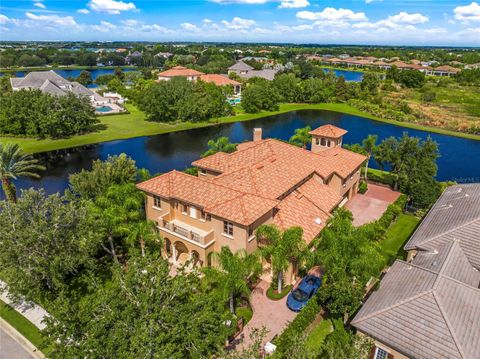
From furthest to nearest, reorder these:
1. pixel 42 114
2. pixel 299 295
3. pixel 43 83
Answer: pixel 43 83 < pixel 42 114 < pixel 299 295

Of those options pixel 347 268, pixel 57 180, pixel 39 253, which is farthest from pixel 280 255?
pixel 57 180

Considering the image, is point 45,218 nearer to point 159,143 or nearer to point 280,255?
point 280,255

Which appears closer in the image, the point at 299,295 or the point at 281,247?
the point at 281,247

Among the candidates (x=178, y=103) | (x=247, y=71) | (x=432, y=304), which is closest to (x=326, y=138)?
(x=432, y=304)

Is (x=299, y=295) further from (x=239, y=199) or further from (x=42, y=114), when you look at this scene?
(x=42, y=114)

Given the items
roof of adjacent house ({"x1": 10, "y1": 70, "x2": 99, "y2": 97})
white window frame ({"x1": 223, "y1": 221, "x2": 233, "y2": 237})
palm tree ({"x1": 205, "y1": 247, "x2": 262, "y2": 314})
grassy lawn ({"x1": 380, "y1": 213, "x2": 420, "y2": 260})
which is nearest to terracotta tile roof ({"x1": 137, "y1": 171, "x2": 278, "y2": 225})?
white window frame ({"x1": 223, "y1": 221, "x2": 233, "y2": 237})

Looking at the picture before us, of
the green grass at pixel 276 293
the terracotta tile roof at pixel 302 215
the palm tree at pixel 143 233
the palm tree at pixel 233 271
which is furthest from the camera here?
the terracotta tile roof at pixel 302 215

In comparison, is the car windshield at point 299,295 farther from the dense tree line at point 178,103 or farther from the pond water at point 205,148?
the dense tree line at point 178,103

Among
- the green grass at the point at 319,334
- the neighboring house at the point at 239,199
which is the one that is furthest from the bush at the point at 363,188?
the green grass at the point at 319,334
